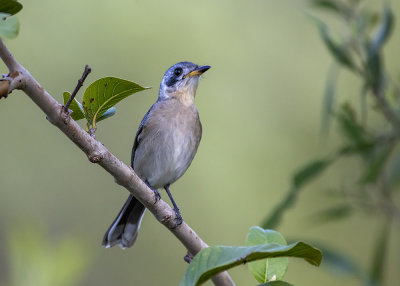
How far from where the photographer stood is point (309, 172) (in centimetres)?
362

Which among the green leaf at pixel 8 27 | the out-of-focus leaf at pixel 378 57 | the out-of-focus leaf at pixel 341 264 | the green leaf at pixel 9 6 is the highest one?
the green leaf at pixel 9 6

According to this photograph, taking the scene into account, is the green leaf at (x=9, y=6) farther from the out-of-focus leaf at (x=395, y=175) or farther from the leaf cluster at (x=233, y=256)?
the out-of-focus leaf at (x=395, y=175)

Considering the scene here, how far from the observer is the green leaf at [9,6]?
167cm

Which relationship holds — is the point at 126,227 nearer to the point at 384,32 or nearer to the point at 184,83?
the point at 184,83

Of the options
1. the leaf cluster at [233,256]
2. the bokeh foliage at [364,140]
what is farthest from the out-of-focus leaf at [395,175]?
the leaf cluster at [233,256]

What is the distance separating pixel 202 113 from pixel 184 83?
3132 mm

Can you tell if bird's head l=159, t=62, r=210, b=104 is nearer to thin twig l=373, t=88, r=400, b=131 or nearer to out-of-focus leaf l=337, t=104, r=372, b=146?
out-of-focus leaf l=337, t=104, r=372, b=146

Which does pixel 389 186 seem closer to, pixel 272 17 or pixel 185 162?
pixel 185 162

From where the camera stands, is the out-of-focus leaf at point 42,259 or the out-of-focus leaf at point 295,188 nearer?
the out-of-focus leaf at point 42,259

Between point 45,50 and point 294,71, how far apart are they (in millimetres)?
3563

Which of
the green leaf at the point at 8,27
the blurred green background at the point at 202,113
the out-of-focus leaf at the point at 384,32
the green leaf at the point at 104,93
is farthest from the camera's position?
the blurred green background at the point at 202,113

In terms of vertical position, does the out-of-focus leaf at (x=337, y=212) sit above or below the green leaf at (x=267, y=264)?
below

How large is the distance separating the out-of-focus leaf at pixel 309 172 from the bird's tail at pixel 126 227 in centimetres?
176

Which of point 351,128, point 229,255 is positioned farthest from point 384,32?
point 229,255
